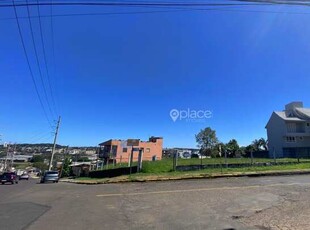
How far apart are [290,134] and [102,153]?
48727mm

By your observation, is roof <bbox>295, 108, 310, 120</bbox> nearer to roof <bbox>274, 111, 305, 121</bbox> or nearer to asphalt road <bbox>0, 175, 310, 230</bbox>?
roof <bbox>274, 111, 305, 121</bbox>

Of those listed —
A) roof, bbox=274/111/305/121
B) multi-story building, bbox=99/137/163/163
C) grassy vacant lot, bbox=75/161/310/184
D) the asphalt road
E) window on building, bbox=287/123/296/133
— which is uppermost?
roof, bbox=274/111/305/121

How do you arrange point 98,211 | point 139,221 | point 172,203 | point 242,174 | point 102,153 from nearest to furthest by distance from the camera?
point 139,221 → point 98,211 → point 172,203 → point 242,174 → point 102,153

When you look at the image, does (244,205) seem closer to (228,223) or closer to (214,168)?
(228,223)

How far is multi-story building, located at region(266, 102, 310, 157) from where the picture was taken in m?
58.1

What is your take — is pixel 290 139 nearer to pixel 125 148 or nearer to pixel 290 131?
pixel 290 131

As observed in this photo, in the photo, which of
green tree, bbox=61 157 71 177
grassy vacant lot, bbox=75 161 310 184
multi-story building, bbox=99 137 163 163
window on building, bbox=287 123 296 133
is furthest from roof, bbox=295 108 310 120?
green tree, bbox=61 157 71 177

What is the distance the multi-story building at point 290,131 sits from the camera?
58.1 meters

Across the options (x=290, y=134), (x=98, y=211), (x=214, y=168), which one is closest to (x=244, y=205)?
(x=98, y=211)

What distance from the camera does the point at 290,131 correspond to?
2333 inches

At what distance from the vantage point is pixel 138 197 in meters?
11.5

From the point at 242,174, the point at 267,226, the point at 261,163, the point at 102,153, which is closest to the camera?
the point at 267,226

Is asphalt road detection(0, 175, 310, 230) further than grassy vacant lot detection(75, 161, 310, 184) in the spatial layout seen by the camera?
No

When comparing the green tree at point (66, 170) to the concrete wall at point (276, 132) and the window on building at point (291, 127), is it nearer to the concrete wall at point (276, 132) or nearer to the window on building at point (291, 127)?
the concrete wall at point (276, 132)
